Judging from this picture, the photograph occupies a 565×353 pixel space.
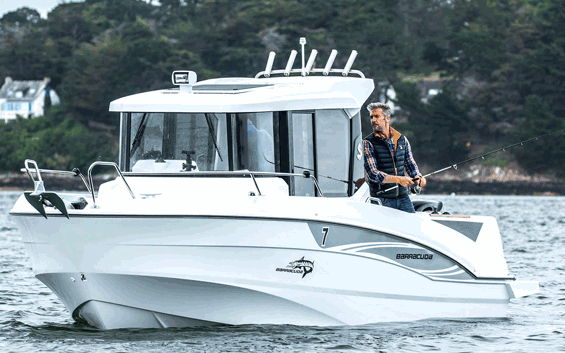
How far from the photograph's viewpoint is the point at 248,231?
873 cm

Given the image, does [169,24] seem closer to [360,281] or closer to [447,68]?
[447,68]

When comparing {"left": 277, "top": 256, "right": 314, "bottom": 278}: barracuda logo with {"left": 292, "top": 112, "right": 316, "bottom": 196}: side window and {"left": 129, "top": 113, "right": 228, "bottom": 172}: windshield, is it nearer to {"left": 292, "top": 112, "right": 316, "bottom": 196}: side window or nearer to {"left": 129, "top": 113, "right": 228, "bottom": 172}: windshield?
{"left": 292, "top": 112, "right": 316, "bottom": 196}: side window

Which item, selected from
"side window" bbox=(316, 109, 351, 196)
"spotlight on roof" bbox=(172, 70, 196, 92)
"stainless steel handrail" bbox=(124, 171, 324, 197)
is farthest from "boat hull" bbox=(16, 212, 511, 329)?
"spotlight on roof" bbox=(172, 70, 196, 92)

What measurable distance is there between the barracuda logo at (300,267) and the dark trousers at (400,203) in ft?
4.46

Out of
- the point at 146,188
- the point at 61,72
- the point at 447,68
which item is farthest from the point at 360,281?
the point at 61,72

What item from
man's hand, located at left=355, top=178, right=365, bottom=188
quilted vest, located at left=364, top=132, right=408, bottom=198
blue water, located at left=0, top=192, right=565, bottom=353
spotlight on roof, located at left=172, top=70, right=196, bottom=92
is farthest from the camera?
man's hand, located at left=355, top=178, right=365, bottom=188

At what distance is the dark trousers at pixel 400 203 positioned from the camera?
9.96 m

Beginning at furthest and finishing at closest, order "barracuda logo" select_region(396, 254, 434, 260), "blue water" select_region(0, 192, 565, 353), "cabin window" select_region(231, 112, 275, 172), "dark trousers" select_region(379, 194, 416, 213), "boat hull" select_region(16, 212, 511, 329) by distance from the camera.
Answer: "dark trousers" select_region(379, 194, 416, 213) < "cabin window" select_region(231, 112, 275, 172) < "barracuda logo" select_region(396, 254, 434, 260) < "blue water" select_region(0, 192, 565, 353) < "boat hull" select_region(16, 212, 511, 329)

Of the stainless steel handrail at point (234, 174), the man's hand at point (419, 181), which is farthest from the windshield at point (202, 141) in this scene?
the man's hand at point (419, 181)

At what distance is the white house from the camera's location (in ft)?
330

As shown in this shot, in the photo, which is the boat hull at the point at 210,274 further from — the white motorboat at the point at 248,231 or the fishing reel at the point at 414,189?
the fishing reel at the point at 414,189

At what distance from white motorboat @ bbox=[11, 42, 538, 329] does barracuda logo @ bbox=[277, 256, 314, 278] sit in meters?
0.01

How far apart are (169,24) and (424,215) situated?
343 feet

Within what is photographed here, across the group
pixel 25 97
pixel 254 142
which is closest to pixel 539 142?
pixel 25 97
